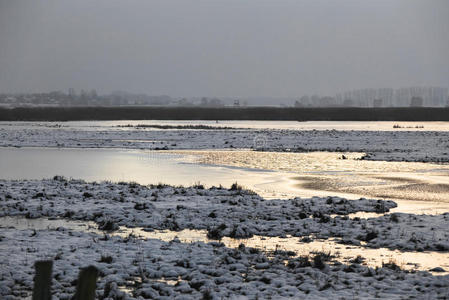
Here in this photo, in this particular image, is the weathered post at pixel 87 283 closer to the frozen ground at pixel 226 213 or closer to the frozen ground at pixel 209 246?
the frozen ground at pixel 209 246

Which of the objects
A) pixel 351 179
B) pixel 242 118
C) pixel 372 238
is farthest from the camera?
pixel 242 118

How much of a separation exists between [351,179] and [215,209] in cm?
1172

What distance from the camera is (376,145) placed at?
176 ft

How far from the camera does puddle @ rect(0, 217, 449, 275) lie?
1288 centimetres

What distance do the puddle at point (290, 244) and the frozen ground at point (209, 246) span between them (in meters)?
0.38

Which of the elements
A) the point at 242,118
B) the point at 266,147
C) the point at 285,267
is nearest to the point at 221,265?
the point at 285,267

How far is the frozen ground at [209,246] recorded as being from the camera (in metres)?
10.6

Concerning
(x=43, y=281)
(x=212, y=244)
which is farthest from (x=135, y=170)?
(x=43, y=281)

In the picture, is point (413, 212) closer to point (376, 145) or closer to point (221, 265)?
point (221, 265)

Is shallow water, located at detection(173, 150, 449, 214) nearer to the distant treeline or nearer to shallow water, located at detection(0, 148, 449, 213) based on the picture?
shallow water, located at detection(0, 148, 449, 213)

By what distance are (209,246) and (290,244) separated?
2.09m

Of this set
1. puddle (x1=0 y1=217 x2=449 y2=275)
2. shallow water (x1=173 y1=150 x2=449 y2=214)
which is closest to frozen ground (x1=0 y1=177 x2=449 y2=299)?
puddle (x1=0 y1=217 x2=449 y2=275)

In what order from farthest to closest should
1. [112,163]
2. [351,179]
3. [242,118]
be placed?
[242,118] < [112,163] < [351,179]

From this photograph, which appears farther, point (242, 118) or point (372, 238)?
point (242, 118)
